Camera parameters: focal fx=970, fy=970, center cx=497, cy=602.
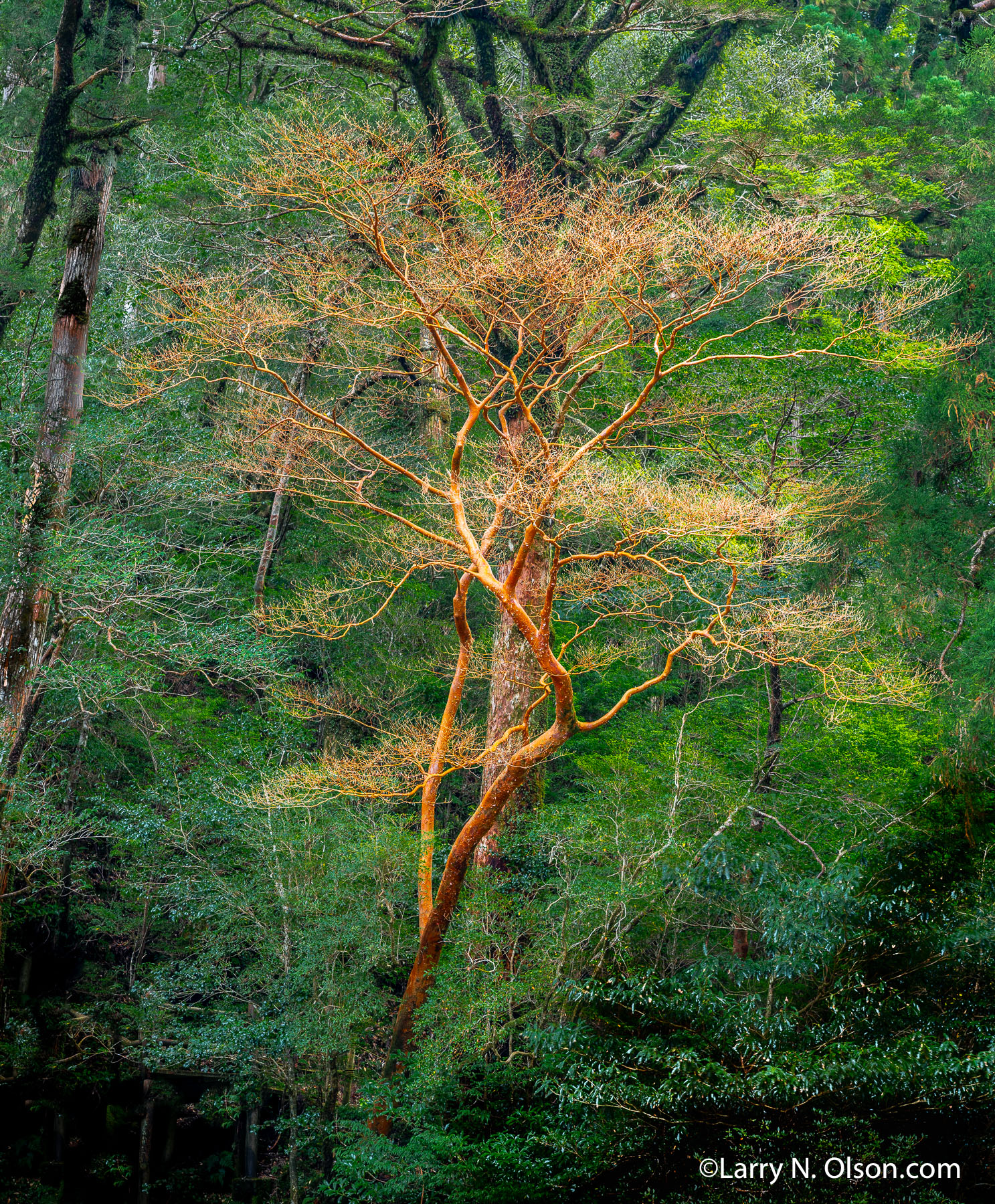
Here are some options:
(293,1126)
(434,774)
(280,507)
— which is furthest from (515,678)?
(280,507)

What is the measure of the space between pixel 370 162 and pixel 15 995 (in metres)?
→ 9.91

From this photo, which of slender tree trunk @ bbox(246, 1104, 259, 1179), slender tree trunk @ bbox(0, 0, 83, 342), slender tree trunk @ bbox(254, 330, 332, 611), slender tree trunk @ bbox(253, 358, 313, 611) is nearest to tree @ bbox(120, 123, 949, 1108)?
slender tree trunk @ bbox(0, 0, 83, 342)

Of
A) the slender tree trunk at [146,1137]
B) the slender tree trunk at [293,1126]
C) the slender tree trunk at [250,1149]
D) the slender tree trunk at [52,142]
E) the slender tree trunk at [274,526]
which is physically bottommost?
the slender tree trunk at [250,1149]

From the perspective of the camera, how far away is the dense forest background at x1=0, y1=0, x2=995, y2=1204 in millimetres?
6328

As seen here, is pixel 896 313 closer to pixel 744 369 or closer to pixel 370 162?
pixel 744 369

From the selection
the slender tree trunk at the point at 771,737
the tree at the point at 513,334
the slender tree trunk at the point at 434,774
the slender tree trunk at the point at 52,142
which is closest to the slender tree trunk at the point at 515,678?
the tree at the point at 513,334

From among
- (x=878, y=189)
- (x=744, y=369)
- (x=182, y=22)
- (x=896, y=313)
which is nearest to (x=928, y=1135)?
(x=896, y=313)

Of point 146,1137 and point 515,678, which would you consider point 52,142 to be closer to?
point 515,678

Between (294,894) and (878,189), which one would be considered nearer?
(294,894)

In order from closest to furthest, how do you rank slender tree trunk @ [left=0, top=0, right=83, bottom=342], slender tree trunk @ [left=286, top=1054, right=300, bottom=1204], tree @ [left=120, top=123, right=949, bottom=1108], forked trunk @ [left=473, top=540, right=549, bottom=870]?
1. tree @ [left=120, top=123, right=949, bottom=1108]
2. slender tree trunk @ [left=286, top=1054, right=300, bottom=1204]
3. forked trunk @ [left=473, top=540, right=549, bottom=870]
4. slender tree trunk @ [left=0, top=0, right=83, bottom=342]

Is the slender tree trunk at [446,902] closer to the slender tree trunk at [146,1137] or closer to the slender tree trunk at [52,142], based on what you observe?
the slender tree trunk at [146,1137]

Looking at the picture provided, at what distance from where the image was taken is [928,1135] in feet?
17.7

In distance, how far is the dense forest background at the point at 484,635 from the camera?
6.33 meters

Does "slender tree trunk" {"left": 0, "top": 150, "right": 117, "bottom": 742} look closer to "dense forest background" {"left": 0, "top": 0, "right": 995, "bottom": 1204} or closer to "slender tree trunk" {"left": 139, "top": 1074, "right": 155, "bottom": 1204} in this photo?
"dense forest background" {"left": 0, "top": 0, "right": 995, "bottom": 1204}
